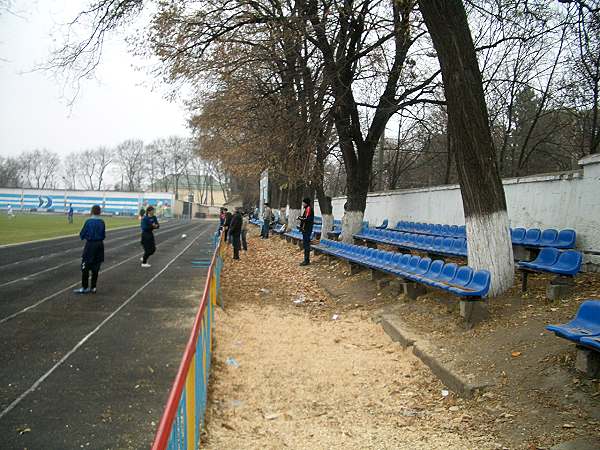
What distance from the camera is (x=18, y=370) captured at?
6078 millimetres

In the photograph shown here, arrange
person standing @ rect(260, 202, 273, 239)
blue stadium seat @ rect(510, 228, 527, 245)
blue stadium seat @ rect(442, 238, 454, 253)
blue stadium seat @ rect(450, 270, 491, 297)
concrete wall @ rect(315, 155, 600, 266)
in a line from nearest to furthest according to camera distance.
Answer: blue stadium seat @ rect(450, 270, 491, 297) < concrete wall @ rect(315, 155, 600, 266) < blue stadium seat @ rect(510, 228, 527, 245) < blue stadium seat @ rect(442, 238, 454, 253) < person standing @ rect(260, 202, 273, 239)

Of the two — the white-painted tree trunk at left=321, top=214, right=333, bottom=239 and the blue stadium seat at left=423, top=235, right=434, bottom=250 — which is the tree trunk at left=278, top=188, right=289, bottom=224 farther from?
the blue stadium seat at left=423, top=235, right=434, bottom=250

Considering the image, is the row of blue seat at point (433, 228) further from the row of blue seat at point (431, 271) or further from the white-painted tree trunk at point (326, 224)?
the row of blue seat at point (431, 271)

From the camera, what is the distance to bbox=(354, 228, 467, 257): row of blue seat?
1116 centimetres

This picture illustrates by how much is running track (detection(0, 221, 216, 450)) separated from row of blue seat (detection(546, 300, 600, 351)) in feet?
12.5

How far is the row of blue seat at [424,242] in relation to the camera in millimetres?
11156

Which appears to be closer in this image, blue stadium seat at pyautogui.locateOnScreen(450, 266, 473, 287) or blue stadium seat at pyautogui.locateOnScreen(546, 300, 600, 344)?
blue stadium seat at pyautogui.locateOnScreen(546, 300, 600, 344)

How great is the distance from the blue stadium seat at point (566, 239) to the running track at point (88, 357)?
22.1 feet

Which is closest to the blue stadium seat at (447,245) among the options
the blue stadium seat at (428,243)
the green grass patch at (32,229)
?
the blue stadium seat at (428,243)

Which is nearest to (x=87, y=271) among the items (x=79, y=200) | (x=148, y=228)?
(x=148, y=228)

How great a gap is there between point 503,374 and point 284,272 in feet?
36.0

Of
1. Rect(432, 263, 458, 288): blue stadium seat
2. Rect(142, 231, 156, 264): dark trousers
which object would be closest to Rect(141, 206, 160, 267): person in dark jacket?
Rect(142, 231, 156, 264): dark trousers

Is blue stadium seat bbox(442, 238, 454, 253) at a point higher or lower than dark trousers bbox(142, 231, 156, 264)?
higher

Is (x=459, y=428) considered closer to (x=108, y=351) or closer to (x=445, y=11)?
(x=108, y=351)
